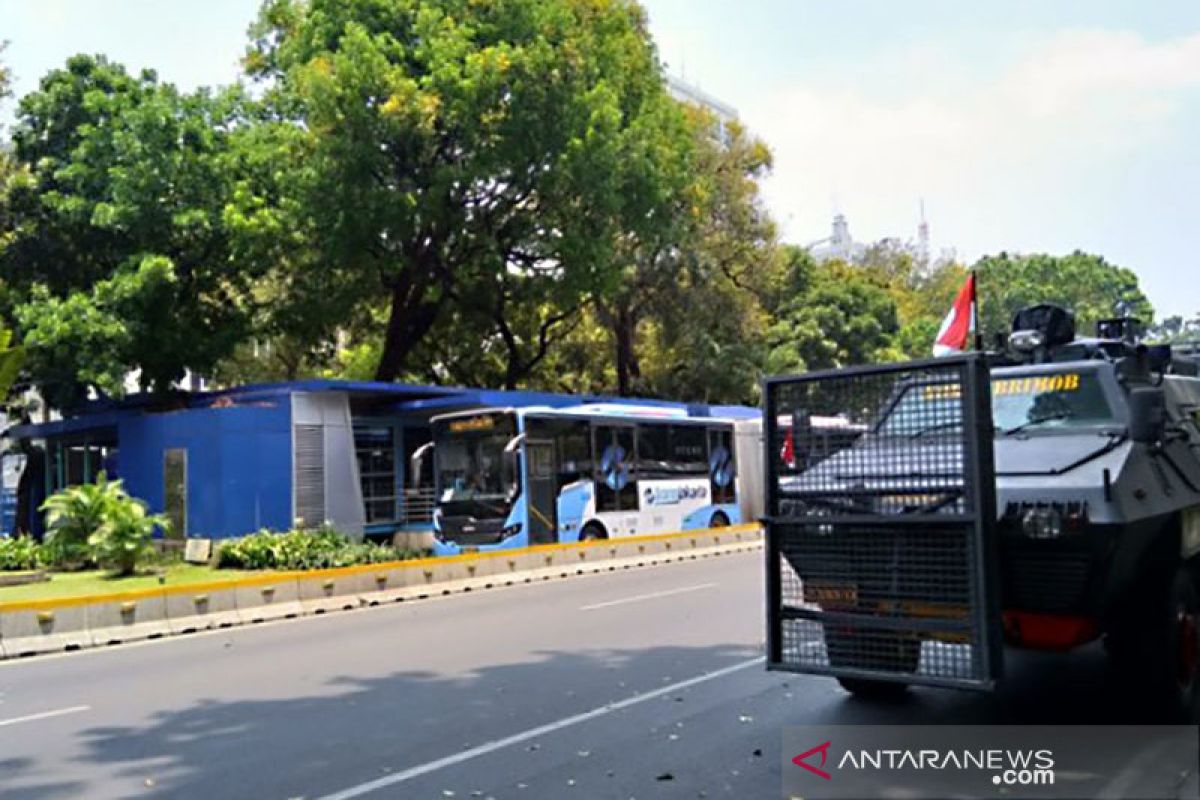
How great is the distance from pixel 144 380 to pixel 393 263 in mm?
6768

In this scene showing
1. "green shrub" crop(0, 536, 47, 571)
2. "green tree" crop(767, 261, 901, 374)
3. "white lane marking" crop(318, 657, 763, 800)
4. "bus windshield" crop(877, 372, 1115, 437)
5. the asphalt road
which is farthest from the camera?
"green tree" crop(767, 261, 901, 374)

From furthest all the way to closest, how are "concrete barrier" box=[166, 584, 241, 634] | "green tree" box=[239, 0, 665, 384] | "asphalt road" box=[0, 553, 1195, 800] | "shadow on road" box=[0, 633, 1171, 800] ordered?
1. "green tree" box=[239, 0, 665, 384]
2. "concrete barrier" box=[166, 584, 241, 634]
3. "shadow on road" box=[0, 633, 1171, 800]
4. "asphalt road" box=[0, 553, 1195, 800]

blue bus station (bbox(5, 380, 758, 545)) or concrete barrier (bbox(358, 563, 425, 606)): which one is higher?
blue bus station (bbox(5, 380, 758, 545))

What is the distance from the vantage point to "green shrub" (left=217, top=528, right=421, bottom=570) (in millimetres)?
18438

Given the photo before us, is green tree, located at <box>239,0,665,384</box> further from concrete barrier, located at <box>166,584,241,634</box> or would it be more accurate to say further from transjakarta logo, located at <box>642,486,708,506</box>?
concrete barrier, located at <box>166,584,241,634</box>

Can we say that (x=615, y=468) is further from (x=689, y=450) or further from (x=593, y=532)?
(x=689, y=450)

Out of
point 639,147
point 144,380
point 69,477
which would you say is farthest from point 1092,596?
point 69,477

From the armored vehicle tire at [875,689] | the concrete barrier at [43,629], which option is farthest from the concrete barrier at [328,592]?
the armored vehicle tire at [875,689]

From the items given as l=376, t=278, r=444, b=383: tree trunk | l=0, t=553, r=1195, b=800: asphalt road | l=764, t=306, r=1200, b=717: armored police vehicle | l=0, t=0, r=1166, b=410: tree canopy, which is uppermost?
l=0, t=0, r=1166, b=410: tree canopy

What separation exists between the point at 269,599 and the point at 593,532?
29.1 feet

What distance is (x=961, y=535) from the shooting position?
553cm

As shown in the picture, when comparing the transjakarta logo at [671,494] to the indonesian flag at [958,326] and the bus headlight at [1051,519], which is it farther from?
the bus headlight at [1051,519]

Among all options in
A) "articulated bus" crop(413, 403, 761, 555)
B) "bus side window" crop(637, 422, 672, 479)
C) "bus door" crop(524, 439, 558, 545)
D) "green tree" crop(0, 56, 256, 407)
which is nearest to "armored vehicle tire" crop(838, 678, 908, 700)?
"articulated bus" crop(413, 403, 761, 555)

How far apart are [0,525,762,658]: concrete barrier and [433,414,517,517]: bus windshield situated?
194cm
